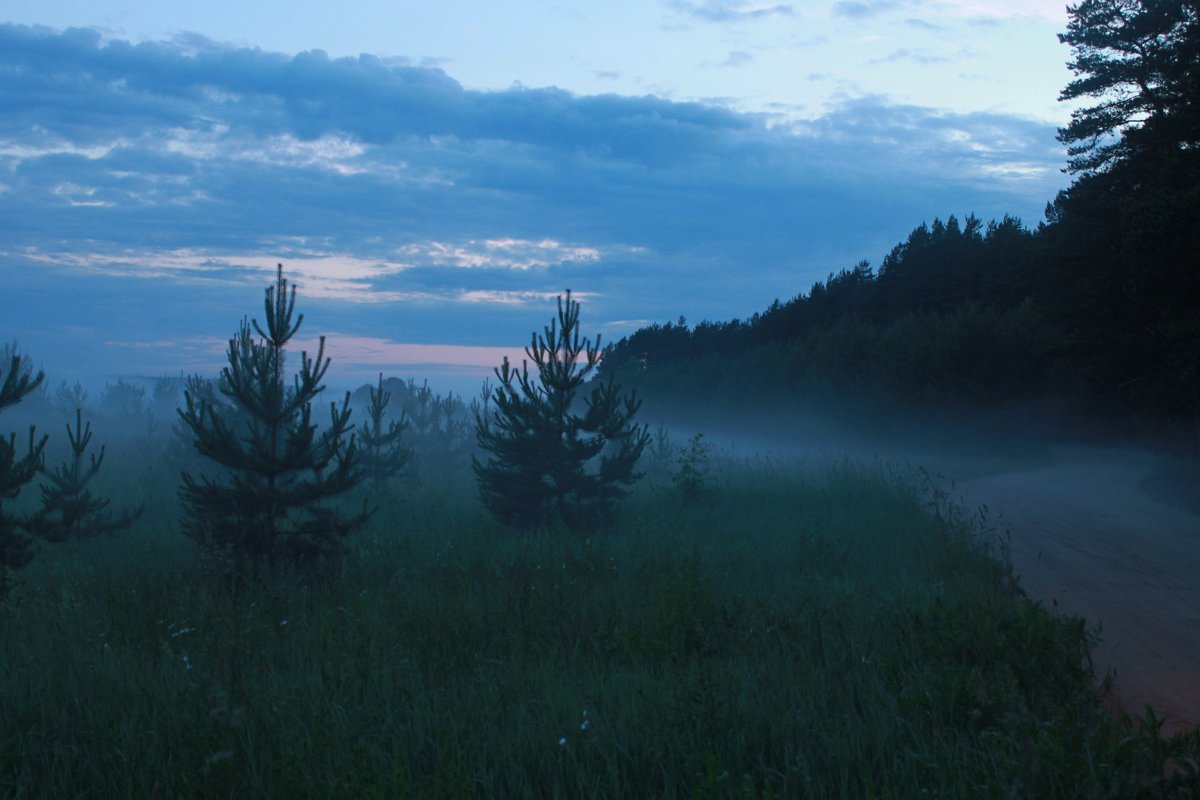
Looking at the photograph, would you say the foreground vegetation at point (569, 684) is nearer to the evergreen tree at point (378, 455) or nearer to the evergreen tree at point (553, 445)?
the evergreen tree at point (553, 445)

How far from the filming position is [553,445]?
14.0 m

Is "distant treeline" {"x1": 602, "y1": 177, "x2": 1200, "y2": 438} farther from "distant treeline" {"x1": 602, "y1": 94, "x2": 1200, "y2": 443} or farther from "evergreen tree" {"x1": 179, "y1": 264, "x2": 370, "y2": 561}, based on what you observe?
"evergreen tree" {"x1": 179, "y1": 264, "x2": 370, "y2": 561}

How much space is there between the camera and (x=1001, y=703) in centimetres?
461

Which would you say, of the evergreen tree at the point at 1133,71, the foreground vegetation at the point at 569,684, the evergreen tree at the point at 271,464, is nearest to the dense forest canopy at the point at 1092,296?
the evergreen tree at the point at 1133,71

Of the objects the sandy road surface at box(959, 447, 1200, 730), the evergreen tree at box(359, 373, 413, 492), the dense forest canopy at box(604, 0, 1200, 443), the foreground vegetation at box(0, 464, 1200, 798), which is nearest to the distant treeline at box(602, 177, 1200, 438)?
the dense forest canopy at box(604, 0, 1200, 443)

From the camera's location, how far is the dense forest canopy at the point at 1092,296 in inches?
667

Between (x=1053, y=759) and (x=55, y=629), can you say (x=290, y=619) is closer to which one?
(x=55, y=629)

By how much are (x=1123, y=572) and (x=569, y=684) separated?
7623mm

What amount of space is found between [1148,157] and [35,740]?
27.0 m

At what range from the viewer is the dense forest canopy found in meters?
16.9

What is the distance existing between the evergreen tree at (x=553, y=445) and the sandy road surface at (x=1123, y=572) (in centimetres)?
650

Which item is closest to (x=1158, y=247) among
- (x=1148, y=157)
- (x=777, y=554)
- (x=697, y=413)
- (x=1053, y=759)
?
(x=1148, y=157)

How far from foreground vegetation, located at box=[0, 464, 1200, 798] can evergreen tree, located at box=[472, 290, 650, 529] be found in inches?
164

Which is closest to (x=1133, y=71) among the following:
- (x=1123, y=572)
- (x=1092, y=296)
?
(x=1092, y=296)
